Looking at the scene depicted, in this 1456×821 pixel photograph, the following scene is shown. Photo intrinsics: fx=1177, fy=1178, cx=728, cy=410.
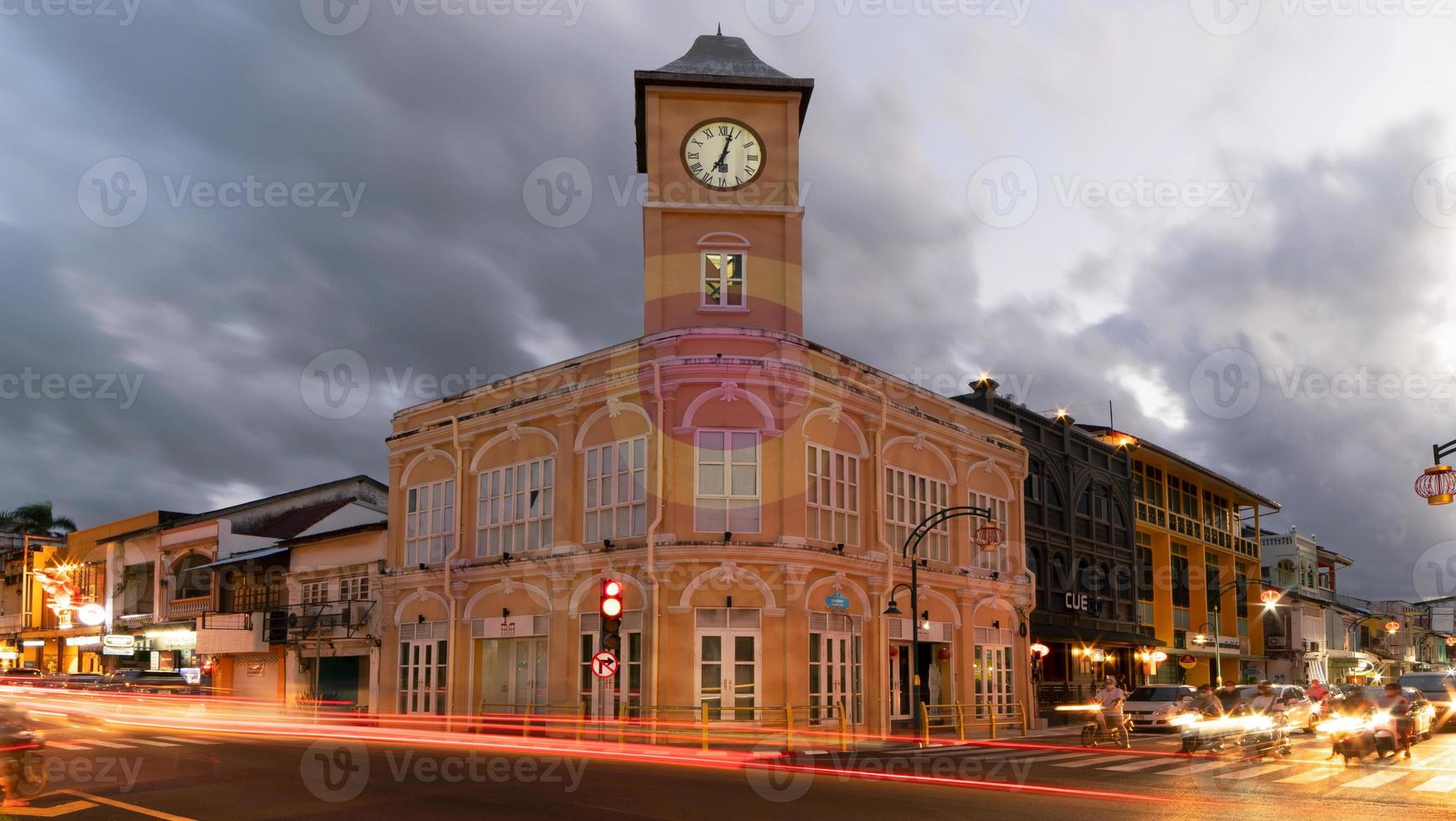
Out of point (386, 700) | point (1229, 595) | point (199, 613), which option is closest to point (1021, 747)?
point (386, 700)

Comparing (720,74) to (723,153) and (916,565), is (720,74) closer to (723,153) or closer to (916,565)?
(723,153)

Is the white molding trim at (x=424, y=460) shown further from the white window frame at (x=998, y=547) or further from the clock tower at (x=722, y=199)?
the white window frame at (x=998, y=547)

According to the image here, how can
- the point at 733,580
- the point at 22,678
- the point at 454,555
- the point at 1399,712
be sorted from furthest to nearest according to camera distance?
1. the point at 22,678
2. the point at 454,555
3. the point at 733,580
4. the point at 1399,712

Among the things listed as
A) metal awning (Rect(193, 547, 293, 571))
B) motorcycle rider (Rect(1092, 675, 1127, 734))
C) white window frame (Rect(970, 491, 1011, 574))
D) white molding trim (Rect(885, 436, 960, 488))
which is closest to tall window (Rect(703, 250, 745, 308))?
white molding trim (Rect(885, 436, 960, 488))

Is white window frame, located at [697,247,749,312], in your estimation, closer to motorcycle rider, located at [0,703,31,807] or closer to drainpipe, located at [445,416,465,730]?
drainpipe, located at [445,416,465,730]

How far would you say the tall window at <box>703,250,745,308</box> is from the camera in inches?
1303

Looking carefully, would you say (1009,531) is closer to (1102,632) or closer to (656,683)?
(1102,632)

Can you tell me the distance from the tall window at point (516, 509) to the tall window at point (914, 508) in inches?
386

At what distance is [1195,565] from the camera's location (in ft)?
216

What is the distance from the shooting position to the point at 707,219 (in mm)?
33469

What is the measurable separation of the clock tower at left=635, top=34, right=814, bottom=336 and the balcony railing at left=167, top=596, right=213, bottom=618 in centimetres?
3008

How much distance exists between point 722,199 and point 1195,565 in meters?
44.0

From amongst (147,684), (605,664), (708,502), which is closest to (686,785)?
(605,664)

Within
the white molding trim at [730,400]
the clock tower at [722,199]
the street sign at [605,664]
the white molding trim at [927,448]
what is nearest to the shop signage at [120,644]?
the clock tower at [722,199]
